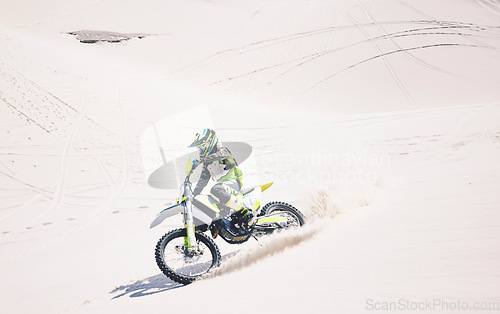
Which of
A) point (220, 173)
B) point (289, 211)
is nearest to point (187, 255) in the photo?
point (220, 173)

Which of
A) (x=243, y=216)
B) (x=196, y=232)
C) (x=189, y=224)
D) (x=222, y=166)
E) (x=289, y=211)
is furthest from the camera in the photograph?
(x=289, y=211)

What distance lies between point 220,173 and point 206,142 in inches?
20.0

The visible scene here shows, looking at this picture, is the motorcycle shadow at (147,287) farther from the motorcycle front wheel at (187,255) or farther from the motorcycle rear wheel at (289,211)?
the motorcycle rear wheel at (289,211)

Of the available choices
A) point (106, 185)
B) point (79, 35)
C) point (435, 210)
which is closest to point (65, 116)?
point (106, 185)

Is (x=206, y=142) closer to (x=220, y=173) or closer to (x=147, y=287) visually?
(x=220, y=173)

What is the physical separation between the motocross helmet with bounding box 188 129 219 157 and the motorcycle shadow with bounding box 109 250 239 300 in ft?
4.69

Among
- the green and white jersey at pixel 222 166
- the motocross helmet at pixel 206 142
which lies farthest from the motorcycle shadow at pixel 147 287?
the motocross helmet at pixel 206 142

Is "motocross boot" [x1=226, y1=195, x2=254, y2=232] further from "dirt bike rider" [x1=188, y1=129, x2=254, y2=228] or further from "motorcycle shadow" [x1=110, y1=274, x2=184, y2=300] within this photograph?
"motorcycle shadow" [x1=110, y1=274, x2=184, y2=300]

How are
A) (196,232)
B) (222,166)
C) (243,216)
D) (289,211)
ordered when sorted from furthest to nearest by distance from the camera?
(289,211) → (243,216) → (222,166) → (196,232)

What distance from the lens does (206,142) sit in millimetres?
4602

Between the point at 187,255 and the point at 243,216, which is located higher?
the point at 243,216

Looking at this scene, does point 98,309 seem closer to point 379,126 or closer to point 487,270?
point 487,270

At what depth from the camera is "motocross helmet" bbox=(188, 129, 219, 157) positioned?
15.0 feet

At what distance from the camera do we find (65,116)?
53.4 ft
